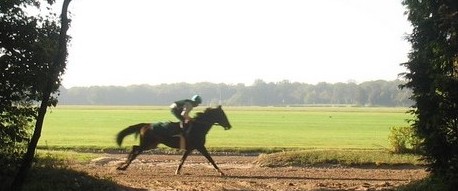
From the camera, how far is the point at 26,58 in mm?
13500

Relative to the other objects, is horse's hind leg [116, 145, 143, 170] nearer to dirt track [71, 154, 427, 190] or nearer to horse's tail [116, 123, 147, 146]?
dirt track [71, 154, 427, 190]

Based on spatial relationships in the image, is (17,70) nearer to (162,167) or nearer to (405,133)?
(162,167)

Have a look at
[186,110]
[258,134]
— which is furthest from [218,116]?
[258,134]

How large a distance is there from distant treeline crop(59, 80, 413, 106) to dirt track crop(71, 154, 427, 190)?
86327 millimetres

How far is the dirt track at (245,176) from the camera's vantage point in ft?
56.8

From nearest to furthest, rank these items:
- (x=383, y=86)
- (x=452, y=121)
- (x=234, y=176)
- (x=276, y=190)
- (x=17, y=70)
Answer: (x=17, y=70) → (x=452, y=121) → (x=276, y=190) → (x=234, y=176) → (x=383, y=86)

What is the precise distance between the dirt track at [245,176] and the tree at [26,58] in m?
3.94

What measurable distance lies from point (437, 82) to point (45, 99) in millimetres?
9416

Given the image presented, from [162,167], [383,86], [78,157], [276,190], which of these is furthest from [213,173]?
[383,86]

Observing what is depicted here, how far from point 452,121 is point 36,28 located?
10.7m

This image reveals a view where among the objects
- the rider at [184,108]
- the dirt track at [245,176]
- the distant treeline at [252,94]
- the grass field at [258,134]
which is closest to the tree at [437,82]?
the dirt track at [245,176]

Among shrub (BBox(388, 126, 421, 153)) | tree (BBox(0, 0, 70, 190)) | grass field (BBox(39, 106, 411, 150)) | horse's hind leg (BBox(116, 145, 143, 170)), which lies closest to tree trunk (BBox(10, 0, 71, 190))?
tree (BBox(0, 0, 70, 190))

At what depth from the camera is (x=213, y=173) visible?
21109 millimetres

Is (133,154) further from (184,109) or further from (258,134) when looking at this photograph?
(258,134)
